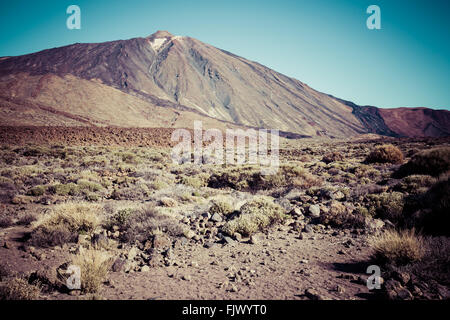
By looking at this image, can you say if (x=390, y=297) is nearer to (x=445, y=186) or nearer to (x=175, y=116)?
(x=445, y=186)

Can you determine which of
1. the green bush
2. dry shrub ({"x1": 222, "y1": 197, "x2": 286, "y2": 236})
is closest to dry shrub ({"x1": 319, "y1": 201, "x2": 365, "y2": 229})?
dry shrub ({"x1": 222, "y1": 197, "x2": 286, "y2": 236})

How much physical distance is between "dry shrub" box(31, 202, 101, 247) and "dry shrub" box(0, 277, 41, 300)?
1589mm

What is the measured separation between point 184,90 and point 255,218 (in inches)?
4412

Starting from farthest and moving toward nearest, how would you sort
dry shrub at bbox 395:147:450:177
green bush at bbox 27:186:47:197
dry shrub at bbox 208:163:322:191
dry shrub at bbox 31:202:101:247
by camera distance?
dry shrub at bbox 208:163:322:191 < dry shrub at bbox 395:147:450:177 < green bush at bbox 27:186:47:197 < dry shrub at bbox 31:202:101:247

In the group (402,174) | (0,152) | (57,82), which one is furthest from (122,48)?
(402,174)

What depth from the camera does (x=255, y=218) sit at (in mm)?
5473

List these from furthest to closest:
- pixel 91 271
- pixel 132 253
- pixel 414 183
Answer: pixel 414 183 → pixel 132 253 → pixel 91 271

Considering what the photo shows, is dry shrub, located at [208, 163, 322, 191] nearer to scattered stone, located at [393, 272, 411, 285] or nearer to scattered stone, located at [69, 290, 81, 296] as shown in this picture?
scattered stone, located at [393, 272, 411, 285]

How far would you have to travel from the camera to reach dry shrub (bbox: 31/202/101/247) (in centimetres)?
442

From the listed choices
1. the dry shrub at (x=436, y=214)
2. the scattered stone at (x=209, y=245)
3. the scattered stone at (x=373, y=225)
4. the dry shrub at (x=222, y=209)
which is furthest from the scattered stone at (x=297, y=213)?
the scattered stone at (x=209, y=245)

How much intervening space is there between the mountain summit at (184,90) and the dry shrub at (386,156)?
44620 millimetres

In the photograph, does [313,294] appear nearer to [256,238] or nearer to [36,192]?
[256,238]

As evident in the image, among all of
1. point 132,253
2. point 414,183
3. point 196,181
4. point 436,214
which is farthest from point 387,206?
point 196,181

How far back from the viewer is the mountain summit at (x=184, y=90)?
52406 millimetres
